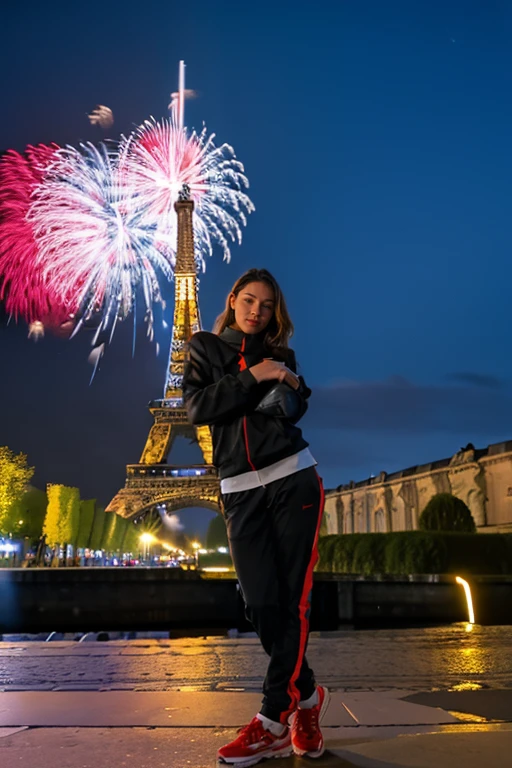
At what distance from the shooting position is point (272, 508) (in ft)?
10.7

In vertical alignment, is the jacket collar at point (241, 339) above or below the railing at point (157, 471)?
below

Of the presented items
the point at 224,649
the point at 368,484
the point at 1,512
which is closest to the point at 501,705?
the point at 224,649

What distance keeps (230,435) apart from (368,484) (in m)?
63.7

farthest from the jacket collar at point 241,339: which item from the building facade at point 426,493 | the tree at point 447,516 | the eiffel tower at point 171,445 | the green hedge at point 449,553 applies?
the eiffel tower at point 171,445

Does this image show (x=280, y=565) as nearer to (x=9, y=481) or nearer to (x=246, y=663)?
(x=246, y=663)

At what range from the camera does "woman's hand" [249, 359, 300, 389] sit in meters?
3.25

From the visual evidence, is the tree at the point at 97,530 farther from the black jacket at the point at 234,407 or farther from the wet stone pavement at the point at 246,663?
the black jacket at the point at 234,407

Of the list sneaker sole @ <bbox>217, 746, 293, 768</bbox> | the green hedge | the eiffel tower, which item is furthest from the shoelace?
the eiffel tower

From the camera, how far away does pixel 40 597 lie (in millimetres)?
19297

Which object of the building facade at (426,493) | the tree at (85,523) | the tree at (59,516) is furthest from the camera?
the tree at (85,523)

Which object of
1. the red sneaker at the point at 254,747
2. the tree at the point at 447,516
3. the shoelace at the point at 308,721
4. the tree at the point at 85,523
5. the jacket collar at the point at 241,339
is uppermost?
the tree at the point at 85,523

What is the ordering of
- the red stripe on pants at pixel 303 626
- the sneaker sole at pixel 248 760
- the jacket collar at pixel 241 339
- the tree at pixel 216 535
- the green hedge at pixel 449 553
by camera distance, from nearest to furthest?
the sneaker sole at pixel 248 760, the red stripe on pants at pixel 303 626, the jacket collar at pixel 241 339, the green hedge at pixel 449 553, the tree at pixel 216 535

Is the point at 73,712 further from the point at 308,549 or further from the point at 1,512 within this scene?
the point at 1,512

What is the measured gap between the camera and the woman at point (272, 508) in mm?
3076
